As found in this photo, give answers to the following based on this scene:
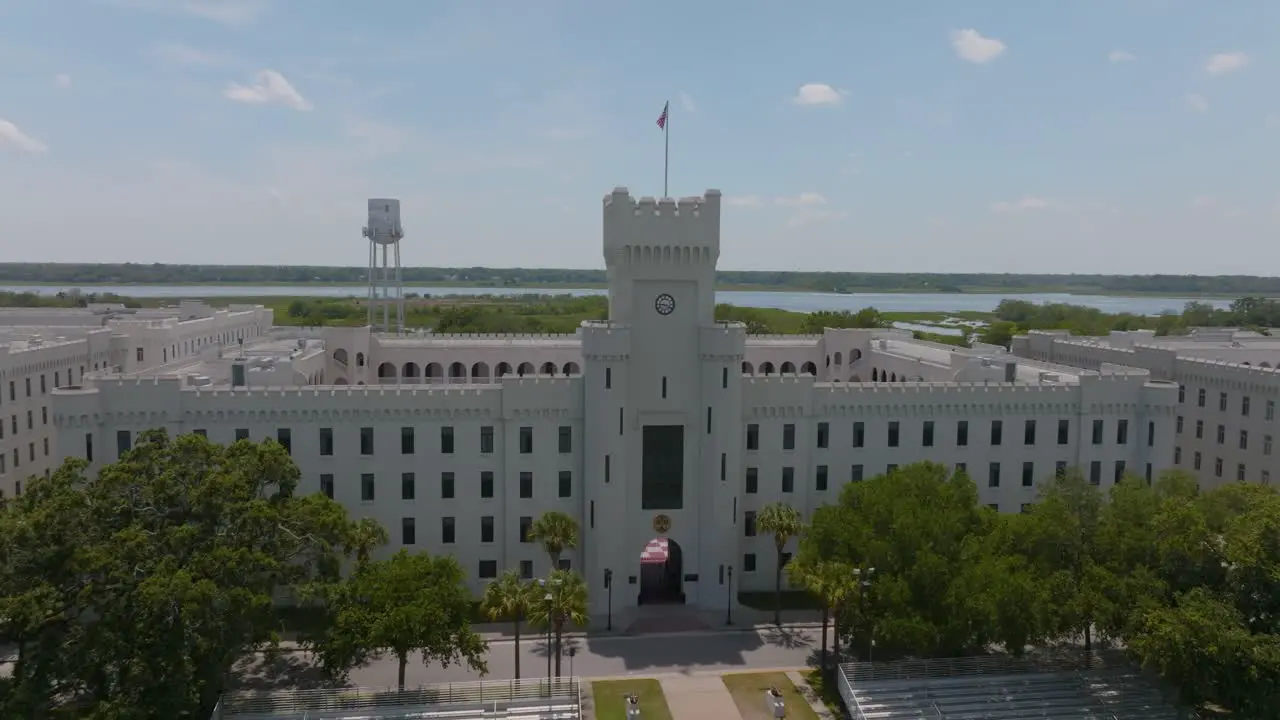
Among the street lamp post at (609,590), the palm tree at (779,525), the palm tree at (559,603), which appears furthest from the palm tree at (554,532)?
the palm tree at (779,525)

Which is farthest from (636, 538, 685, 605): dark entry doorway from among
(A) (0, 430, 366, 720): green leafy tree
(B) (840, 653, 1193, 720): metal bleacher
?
(A) (0, 430, 366, 720): green leafy tree

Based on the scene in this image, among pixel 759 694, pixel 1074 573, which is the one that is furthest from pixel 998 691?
pixel 759 694

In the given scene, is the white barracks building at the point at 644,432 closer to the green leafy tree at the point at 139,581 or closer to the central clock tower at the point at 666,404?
the central clock tower at the point at 666,404

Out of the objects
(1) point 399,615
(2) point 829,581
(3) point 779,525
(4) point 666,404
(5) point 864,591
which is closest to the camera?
(1) point 399,615

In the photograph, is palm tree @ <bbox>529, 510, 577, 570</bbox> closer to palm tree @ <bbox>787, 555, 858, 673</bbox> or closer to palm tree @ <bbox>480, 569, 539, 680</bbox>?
palm tree @ <bbox>480, 569, 539, 680</bbox>

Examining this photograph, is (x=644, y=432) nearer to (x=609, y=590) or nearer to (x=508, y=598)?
(x=609, y=590)

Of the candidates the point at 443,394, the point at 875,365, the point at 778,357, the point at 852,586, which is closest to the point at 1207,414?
the point at 875,365
